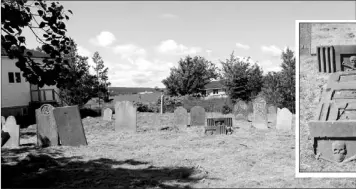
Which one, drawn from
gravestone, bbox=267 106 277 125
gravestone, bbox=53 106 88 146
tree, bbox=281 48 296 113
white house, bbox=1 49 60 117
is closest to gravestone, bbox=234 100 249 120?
gravestone, bbox=267 106 277 125

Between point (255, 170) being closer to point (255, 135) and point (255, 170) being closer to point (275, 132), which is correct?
point (255, 135)

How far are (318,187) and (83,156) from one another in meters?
5.86

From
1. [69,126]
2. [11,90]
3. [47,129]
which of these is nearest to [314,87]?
[69,126]

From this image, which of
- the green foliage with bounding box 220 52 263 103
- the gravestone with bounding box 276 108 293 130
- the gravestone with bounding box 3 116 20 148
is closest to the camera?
the gravestone with bounding box 3 116 20 148

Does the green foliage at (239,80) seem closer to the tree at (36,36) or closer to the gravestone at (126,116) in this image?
the gravestone at (126,116)

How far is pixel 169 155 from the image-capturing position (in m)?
8.74

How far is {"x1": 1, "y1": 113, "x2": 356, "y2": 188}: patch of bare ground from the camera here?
5848mm

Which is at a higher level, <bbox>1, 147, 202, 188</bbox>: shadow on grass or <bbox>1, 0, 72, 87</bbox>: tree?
<bbox>1, 0, 72, 87</bbox>: tree

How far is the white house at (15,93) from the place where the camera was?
23391mm

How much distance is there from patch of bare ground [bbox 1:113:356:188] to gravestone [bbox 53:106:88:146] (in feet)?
1.19

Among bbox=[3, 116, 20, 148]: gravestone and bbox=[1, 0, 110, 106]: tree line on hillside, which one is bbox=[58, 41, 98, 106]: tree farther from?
bbox=[1, 0, 110, 106]: tree line on hillside

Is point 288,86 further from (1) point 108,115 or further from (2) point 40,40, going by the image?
(2) point 40,40

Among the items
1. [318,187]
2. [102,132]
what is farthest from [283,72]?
[318,187]

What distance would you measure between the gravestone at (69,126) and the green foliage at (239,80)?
19686 mm
